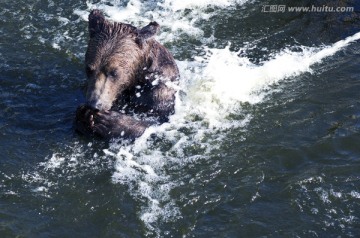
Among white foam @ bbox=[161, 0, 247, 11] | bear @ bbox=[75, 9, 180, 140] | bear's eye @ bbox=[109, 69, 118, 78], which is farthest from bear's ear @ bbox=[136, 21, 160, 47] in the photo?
white foam @ bbox=[161, 0, 247, 11]

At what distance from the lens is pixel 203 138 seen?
7.89m

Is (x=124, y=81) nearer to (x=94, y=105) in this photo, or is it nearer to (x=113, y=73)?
(x=113, y=73)

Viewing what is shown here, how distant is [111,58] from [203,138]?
64.2 inches

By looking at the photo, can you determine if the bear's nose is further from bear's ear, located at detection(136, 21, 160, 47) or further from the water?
bear's ear, located at detection(136, 21, 160, 47)

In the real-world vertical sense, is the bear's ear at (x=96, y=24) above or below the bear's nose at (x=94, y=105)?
above

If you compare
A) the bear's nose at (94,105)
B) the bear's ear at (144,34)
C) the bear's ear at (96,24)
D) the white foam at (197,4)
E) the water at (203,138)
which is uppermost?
the bear's ear at (96,24)

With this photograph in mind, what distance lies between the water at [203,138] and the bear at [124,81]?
24 cm

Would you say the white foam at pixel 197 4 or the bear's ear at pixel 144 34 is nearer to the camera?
the bear's ear at pixel 144 34

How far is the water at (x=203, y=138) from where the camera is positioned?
6438mm

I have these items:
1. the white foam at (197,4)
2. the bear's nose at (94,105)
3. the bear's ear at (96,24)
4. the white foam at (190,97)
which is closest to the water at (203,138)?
the white foam at (190,97)

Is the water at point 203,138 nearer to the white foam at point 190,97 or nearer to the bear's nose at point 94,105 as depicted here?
A: the white foam at point 190,97

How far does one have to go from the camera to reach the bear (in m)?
7.41

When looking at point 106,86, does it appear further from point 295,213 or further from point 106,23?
point 295,213

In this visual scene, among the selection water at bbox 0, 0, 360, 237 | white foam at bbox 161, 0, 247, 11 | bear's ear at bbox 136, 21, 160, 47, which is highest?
bear's ear at bbox 136, 21, 160, 47
